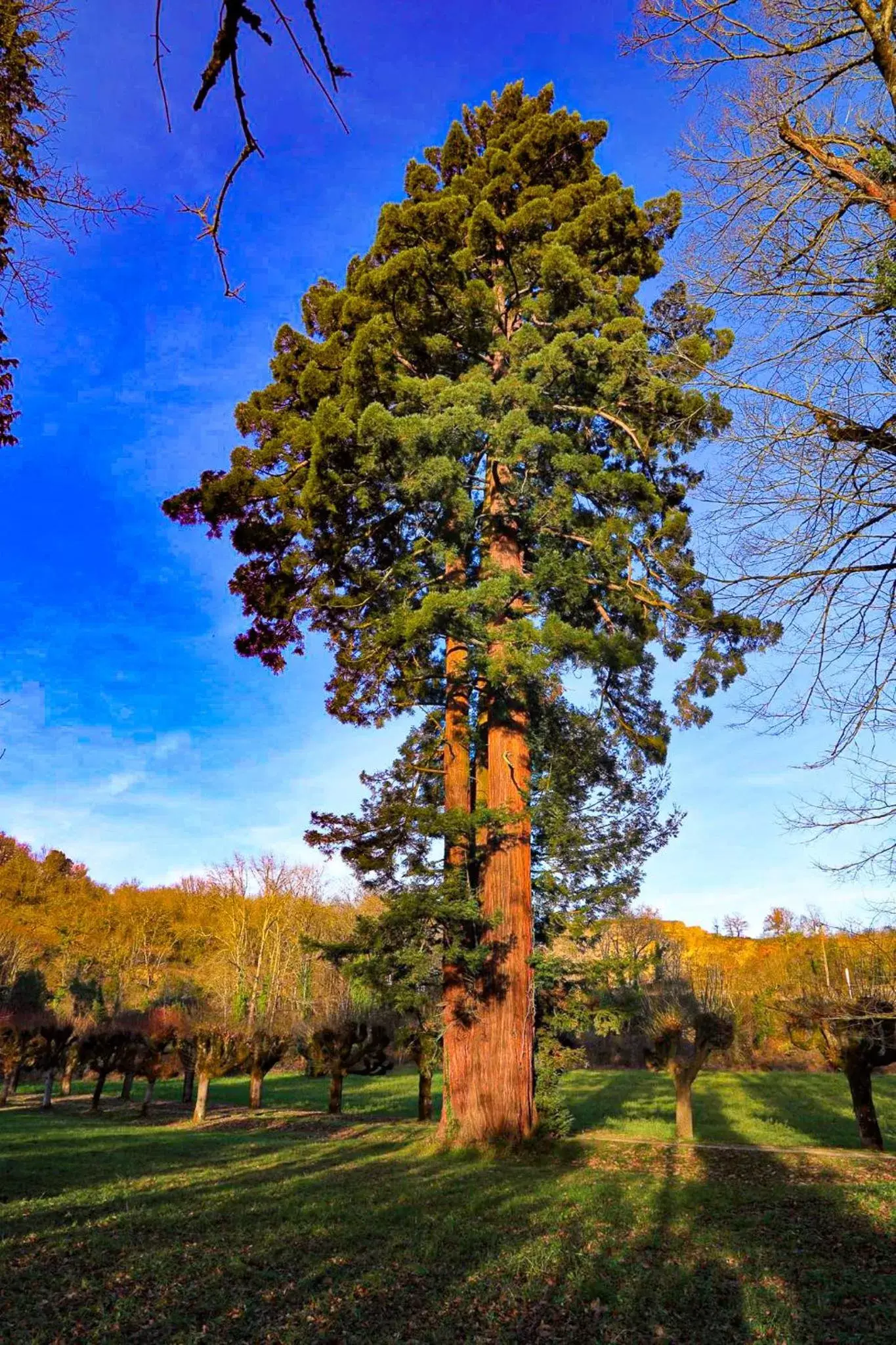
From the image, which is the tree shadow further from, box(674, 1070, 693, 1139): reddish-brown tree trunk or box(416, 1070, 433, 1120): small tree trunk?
box(416, 1070, 433, 1120): small tree trunk

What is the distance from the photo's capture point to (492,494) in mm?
12508

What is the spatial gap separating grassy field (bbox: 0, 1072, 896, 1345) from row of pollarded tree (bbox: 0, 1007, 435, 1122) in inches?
269

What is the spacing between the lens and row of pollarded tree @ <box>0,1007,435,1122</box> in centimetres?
1891

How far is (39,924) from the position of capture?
4775 centimetres

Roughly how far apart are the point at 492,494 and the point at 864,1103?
43.2 feet

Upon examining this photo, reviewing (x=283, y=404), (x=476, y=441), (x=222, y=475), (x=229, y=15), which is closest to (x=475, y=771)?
(x=476, y=441)

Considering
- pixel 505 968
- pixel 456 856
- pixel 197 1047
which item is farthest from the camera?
pixel 197 1047

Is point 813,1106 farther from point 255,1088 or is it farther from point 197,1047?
point 197,1047

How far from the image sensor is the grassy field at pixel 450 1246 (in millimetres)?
4527

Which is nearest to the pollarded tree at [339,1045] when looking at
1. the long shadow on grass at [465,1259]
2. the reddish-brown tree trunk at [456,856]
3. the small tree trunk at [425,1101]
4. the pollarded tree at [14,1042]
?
the small tree trunk at [425,1101]

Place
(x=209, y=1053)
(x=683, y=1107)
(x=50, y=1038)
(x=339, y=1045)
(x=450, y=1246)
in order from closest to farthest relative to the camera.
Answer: (x=450, y=1246) < (x=683, y=1107) < (x=209, y=1053) < (x=339, y=1045) < (x=50, y=1038)

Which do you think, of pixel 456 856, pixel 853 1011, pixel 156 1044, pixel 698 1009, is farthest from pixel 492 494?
pixel 156 1044

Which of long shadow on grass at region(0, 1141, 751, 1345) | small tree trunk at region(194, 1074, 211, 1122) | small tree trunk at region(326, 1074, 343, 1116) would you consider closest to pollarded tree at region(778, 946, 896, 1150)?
long shadow on grass at region(0, 1141, 751, 1345)

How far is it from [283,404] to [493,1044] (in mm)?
10929
